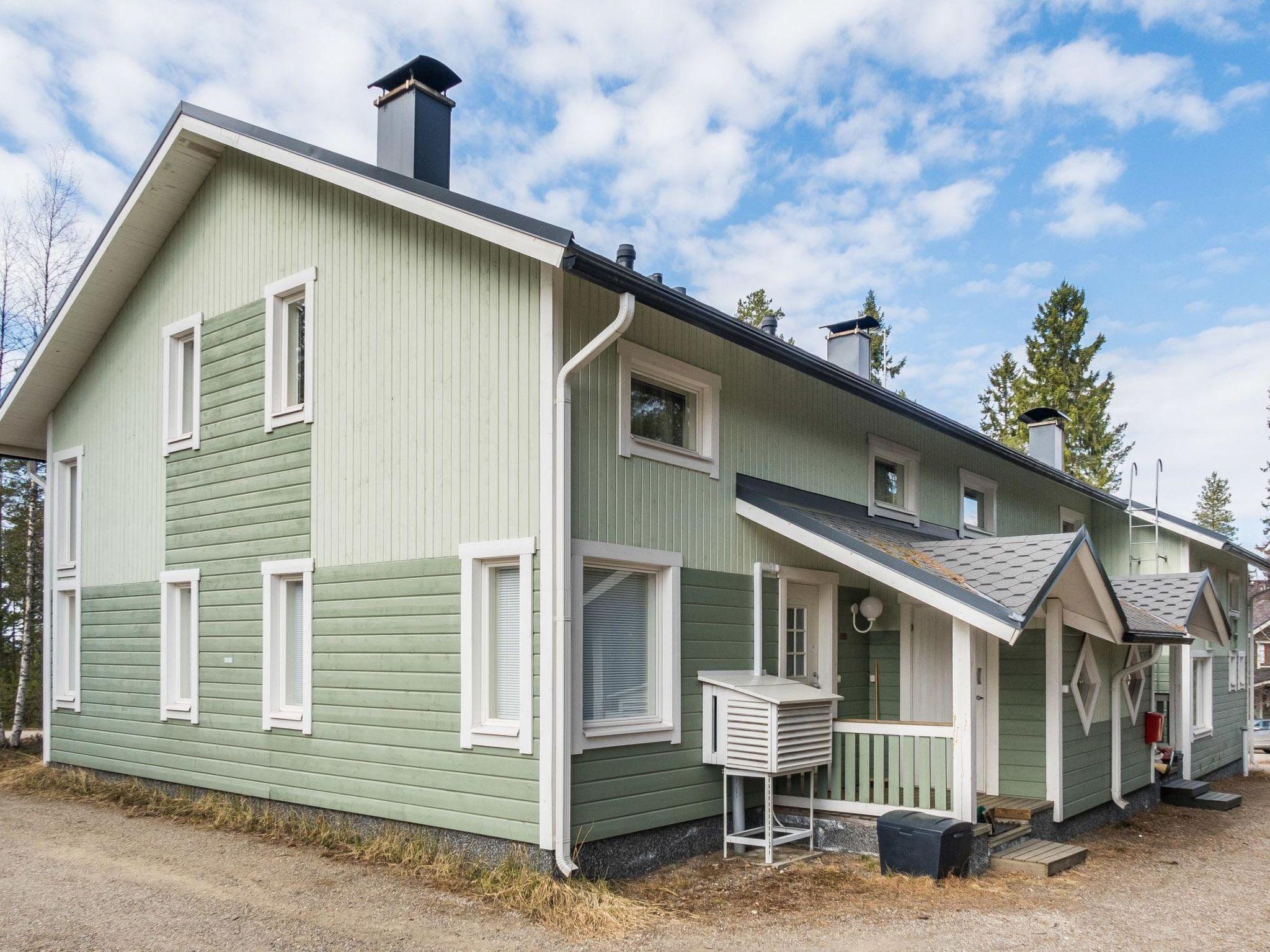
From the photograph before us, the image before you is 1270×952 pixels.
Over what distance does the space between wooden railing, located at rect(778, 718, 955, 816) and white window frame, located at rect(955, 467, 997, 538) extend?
5.75 m

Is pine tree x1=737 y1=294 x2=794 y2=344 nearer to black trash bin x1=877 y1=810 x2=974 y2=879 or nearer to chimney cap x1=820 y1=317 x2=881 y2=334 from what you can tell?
chimney cap x1=820 y1=317 x2=881 y2=334

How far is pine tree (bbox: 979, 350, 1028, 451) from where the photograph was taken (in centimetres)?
3247

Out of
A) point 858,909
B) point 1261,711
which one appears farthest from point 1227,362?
point 858,909

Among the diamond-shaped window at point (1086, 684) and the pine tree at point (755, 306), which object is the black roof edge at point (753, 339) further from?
the pine tree at point (755, 306)

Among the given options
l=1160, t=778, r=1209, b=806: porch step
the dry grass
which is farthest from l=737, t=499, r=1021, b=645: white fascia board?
l=1160, t=778, r=1209, b=806: porch step

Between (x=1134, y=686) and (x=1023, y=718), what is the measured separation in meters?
2.91

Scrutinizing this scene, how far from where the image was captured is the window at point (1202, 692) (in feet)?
51.9

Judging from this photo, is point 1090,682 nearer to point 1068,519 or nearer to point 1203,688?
point 1203,688

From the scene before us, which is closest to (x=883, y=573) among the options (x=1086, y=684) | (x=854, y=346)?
(x=1086, y=684)

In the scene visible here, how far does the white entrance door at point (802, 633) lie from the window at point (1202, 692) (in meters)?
8.68

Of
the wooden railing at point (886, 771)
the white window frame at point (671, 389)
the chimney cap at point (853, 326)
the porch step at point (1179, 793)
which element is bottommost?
the porch step at point (1179, 793)

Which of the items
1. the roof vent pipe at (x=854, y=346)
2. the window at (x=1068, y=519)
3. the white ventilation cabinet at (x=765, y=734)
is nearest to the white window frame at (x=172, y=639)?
the white ventilation cabinet at (x=765, y=734)

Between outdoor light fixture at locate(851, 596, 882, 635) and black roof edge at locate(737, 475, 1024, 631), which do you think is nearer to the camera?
black roof edge at locate(737, 475, 1024, 631)

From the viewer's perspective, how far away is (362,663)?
8578 millimetres
